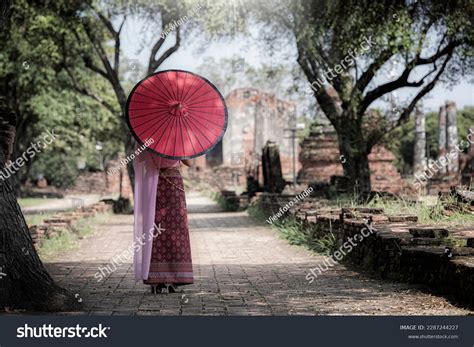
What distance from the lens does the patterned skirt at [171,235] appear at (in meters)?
7.84

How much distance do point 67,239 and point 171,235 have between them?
603 cm

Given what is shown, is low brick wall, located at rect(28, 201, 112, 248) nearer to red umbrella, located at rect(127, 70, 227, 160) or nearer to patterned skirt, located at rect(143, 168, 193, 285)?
patterned skirt, located at rect(143, 168, 193, 285)

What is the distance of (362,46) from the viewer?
16312mm

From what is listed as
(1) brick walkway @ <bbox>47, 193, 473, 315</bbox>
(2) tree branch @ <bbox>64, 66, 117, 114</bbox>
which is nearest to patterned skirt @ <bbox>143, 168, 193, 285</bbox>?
(1) brick walkway @ <bbox>47, 193, 473, 315</bbox>

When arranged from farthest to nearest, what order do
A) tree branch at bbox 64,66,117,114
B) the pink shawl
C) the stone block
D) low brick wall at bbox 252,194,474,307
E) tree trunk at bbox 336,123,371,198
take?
tree branch at bbox 64,66,117,114, tree trunk at bbox 336,123,371,198, the stone block, the pink shawl, low brick wall at bbox 252,194,474,307

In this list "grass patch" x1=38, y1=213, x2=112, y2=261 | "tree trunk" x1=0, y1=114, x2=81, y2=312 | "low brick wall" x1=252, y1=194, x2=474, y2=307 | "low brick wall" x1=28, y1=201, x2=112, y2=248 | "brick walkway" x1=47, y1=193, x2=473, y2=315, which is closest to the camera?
"tree trunk" x1=0, y1=114, x2=81, y2=312

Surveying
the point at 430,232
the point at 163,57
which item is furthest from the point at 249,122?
the point at 430,232

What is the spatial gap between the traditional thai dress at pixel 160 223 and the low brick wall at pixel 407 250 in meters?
2.22

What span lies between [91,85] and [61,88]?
1253mm

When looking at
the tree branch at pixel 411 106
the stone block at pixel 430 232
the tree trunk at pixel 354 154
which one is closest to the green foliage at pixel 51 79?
the tree trunk at pixel 354 154

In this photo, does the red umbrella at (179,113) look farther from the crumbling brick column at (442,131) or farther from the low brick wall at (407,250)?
the crumbling brick column at (442,131)

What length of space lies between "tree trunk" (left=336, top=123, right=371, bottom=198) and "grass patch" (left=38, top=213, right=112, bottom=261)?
589 centimetres

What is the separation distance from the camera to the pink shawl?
7.78 metres

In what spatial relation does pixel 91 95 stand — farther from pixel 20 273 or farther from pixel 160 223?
pixel 20 273
